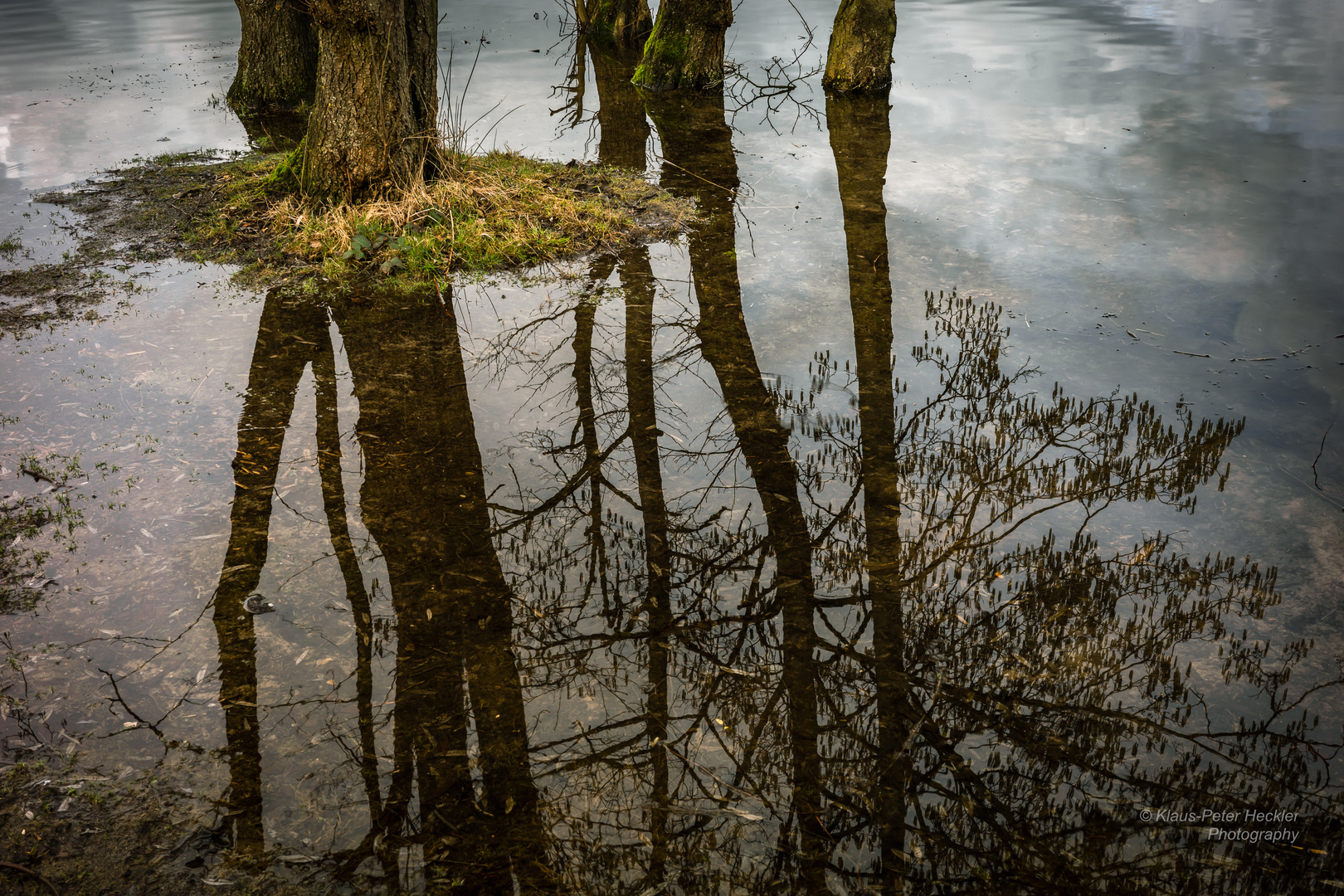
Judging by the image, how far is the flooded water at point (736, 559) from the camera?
2.52 meters

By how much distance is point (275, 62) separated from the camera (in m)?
10.8

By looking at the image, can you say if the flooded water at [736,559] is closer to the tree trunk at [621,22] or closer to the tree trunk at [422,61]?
the tree trunk at [422,61]

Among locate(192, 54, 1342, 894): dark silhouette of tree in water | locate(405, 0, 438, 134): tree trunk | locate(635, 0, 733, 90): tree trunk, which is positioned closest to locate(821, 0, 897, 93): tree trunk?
locate(635, 0, 733, 90): tree trunk

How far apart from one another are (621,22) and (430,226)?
10.9 m

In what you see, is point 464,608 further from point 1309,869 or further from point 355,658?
point 1309,869

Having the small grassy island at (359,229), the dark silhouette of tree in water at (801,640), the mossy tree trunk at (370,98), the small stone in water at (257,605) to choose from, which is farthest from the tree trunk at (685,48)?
the small stone in water at (257,605)

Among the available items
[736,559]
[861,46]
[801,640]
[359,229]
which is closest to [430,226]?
[359,229]

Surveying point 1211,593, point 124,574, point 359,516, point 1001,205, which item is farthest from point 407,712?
point 1001,205

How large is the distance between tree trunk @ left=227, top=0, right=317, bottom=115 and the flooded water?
4.32m

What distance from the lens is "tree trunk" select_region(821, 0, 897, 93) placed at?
1060 cm

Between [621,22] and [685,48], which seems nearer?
→ [685,48]

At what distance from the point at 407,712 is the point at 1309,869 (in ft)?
8.78

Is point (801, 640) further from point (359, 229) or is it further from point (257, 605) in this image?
point (359, 229)

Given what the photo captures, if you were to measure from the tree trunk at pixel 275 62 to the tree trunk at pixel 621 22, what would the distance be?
6.19 metres
